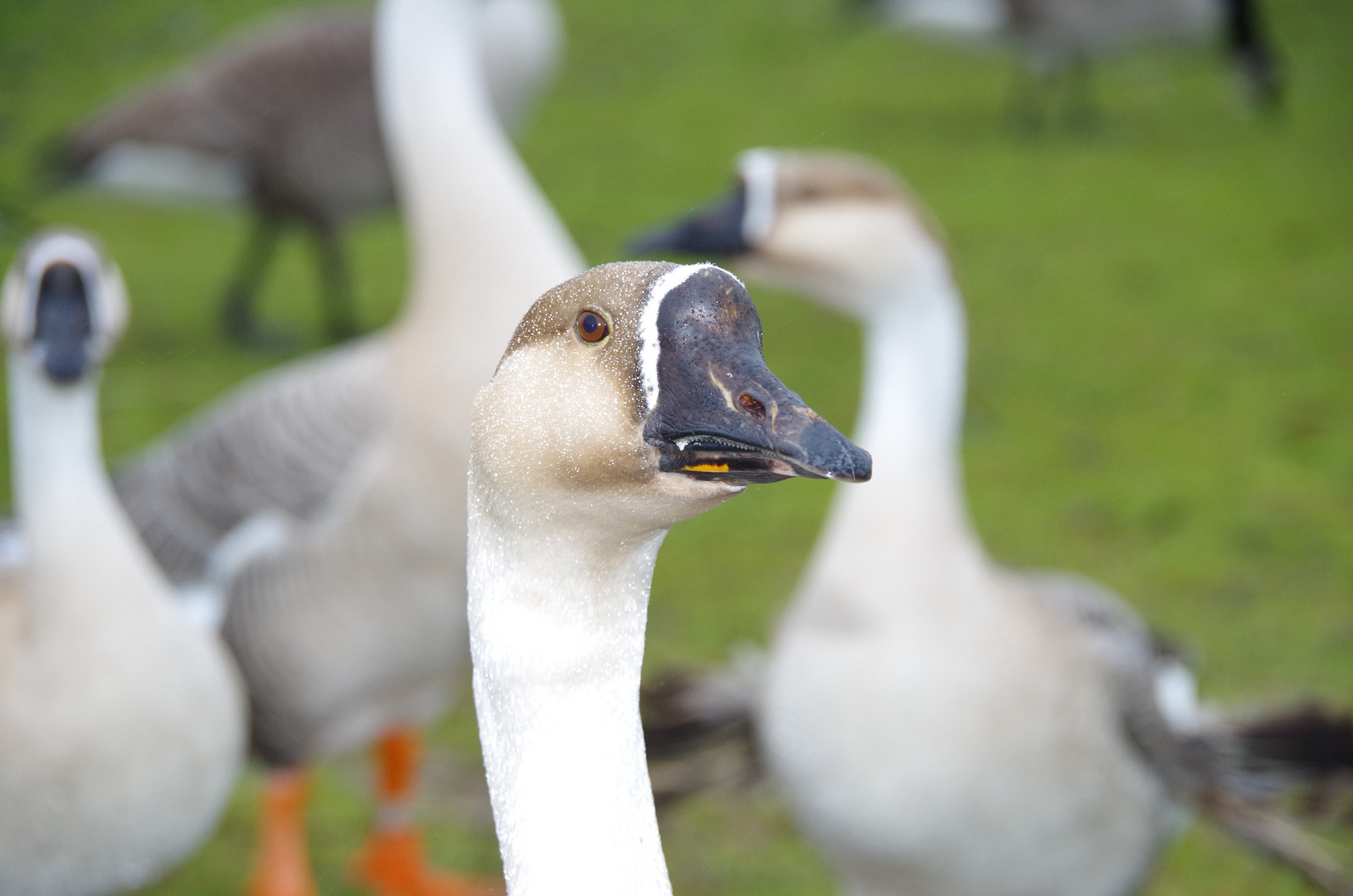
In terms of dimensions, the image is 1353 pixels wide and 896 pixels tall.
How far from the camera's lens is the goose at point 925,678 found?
2471mm

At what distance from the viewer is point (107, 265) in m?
2.72

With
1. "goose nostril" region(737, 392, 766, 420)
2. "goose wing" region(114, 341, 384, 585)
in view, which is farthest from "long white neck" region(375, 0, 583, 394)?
"goose nostril" region(737, 392, 766, 420)

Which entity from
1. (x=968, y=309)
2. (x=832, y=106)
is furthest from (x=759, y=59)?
(x=968, y=309)

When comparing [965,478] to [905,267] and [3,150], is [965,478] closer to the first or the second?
[905,267]

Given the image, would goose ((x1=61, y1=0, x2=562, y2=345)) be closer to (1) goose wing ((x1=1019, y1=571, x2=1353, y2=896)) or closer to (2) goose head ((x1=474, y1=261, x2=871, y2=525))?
(1) goose wing ((x1=1019, y1=571, x2=1353, y2=896))

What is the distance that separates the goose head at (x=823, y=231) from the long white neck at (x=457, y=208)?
0.37 meters

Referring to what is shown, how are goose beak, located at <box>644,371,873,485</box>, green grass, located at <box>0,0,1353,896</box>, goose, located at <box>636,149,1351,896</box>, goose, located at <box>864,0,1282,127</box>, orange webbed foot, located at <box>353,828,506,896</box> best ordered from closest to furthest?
1. goose beak, located at <box>644,371,873,485</box>
2. goose, located at <box>636,149,1351,896</box>
3. orange webbed foot, located at <box>353,828,506,896</box>
4. green grass, located at <box>0,0,1353,896</box>
5. goose, located at <box>864,0,1282,127</box>

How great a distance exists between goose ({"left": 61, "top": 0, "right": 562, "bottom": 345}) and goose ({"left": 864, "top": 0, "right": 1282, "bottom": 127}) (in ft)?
11.8

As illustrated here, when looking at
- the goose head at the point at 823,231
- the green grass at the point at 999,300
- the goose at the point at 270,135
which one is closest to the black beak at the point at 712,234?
the goose head at the point at 823,231

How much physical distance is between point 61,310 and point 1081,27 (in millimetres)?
7335

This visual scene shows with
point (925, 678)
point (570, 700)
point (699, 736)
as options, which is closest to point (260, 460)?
point (699, 736)

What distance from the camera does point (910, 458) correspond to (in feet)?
8.59

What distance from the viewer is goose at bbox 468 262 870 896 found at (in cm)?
125

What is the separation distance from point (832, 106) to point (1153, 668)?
6741mm
